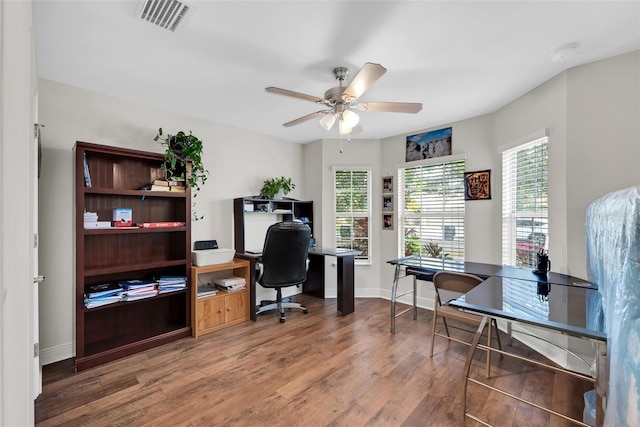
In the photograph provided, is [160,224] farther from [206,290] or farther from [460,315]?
[460,315]

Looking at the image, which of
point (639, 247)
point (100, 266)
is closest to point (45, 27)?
point (100, 266)

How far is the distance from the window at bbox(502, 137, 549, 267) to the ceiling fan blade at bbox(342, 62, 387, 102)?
6.10 ft

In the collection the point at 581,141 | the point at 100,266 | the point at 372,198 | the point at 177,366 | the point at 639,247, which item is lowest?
the point at 177,366

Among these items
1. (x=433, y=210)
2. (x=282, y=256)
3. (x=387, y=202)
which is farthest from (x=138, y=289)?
(x=433, y=210)

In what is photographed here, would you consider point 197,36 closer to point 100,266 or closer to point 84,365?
point 100,266

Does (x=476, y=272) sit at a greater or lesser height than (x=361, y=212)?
lesser

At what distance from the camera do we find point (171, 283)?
286 cm

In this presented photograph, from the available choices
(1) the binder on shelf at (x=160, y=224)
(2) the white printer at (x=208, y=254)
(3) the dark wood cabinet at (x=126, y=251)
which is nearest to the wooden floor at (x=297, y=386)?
(3) the dark wood cabinet at (x=126, y=251)

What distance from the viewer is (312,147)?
457cm

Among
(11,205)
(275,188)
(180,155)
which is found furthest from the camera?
(275,188)

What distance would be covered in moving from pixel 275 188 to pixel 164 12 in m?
2.50

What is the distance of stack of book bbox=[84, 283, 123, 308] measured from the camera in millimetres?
2385

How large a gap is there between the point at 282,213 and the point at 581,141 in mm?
3388

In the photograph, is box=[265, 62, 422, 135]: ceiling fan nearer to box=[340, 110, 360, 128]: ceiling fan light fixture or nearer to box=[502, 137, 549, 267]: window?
box=[340, 110, 360, 128]: ceiling fan light fixture
